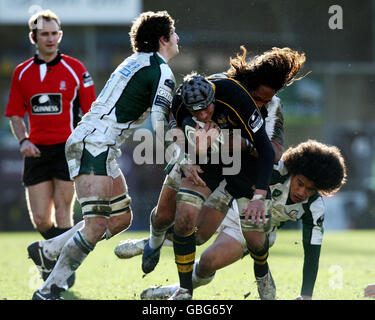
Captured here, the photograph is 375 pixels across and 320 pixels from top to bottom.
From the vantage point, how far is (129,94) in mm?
4930

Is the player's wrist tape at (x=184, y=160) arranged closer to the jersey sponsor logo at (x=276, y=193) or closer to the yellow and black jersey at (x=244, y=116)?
the yellow and black jersey at (x=244, y=116)

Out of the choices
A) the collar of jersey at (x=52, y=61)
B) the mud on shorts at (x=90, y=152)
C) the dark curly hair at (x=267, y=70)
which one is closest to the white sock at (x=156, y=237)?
the mud on shorts at (x=90, y=152)

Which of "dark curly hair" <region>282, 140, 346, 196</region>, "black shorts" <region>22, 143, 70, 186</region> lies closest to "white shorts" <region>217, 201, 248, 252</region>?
"dark curly hair" <region>282, 140, 346, 196</region>

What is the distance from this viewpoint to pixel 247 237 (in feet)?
15.8

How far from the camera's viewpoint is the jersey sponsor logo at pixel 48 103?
21.2 ft

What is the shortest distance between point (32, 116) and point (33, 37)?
0.78 m

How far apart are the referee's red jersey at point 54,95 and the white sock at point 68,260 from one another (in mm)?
1947

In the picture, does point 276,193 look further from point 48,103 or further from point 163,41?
point 48,103

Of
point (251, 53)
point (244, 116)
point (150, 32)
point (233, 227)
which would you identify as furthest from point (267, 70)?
point (251, 53)

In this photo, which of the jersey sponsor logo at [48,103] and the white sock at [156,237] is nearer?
the white sock at [156,237]

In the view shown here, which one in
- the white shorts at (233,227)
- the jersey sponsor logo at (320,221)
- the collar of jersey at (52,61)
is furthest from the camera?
the collar of jersey at (52,61)

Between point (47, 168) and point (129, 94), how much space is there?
188 centimetres
